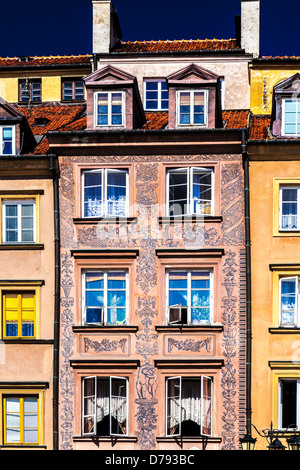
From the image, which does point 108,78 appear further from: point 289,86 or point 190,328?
point 190,328

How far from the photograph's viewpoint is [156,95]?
3188 cm

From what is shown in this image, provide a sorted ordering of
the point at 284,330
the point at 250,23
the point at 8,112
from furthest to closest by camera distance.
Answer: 1. the point at 250,23
2. the point at 8,112
3. the point at 284,330

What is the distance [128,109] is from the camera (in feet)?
93.6

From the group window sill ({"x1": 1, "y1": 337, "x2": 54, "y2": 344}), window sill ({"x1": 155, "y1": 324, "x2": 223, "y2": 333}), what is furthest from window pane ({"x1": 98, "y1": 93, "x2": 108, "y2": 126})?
window sill ({"x1": 1, "y1": 337, "x2": 54, "y2": 344})

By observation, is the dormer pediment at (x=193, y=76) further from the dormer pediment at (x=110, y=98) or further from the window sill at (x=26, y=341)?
the window sill at (x=26, y=341)

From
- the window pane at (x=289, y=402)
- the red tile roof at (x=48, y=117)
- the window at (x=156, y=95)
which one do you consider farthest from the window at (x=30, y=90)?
the window pane at (x=289, y=402)

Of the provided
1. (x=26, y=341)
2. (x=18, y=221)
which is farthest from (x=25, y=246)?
(x=26, y=341)

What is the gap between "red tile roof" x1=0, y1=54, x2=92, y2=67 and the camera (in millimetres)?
34312

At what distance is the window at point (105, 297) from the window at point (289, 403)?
463 cm

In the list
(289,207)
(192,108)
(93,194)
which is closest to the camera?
(289,207)

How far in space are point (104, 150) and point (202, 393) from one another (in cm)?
724

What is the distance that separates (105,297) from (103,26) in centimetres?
1052

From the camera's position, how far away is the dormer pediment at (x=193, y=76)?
28.3m
